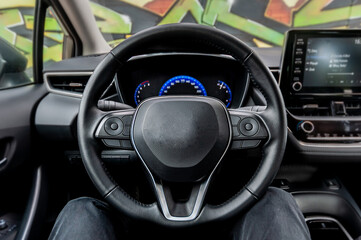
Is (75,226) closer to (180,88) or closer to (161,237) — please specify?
(161,237)

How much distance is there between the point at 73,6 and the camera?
1728 millimetres

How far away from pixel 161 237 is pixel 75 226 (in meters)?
0.25

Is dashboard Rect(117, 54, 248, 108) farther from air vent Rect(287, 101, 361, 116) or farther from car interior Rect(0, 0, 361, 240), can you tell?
air vent Rect(287, 101, 361, 116)

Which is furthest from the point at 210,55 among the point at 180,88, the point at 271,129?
the point at 271,129

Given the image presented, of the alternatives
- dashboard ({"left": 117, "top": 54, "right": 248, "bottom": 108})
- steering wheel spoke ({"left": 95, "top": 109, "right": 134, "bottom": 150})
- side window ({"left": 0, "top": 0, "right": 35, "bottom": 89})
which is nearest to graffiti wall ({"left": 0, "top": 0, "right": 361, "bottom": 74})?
side window ({"left": 0, "top": 0, "right": 35, "bottom": 89})

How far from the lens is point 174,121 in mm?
850

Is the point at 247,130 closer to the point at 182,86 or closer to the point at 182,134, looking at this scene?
the point at 182,134

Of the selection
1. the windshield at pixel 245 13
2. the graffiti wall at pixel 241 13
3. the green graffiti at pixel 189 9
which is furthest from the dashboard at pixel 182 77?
the green graffiti at pixel 189 9

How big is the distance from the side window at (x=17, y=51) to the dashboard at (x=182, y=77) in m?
0.52

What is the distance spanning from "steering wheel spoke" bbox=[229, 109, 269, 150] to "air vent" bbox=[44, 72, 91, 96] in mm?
800

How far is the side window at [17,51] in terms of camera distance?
1.48 metres

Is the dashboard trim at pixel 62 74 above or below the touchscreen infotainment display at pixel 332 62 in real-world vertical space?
below

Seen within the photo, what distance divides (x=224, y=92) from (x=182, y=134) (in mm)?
561

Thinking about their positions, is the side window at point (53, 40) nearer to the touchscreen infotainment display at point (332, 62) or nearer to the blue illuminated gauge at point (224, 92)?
the blue illuminated gauge at point (224, 92)
